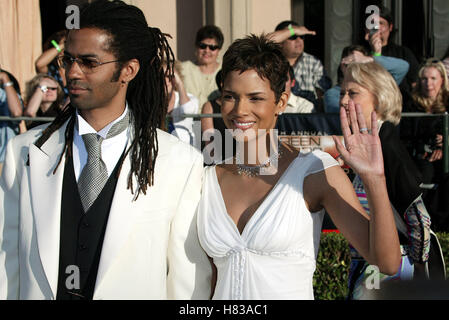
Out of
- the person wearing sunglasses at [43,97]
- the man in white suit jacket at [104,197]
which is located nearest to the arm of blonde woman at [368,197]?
the man in white suit jacket at [104,197]

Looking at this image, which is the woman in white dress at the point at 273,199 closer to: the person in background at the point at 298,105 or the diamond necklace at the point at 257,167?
the diamond necklace at the point at 257,167

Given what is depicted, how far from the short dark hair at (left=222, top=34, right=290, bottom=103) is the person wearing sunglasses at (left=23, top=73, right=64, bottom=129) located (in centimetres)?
402

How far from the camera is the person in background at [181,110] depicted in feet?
22.0

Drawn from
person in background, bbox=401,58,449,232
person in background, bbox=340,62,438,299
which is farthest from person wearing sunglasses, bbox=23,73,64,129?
person in background, bbox=340,62,438,299

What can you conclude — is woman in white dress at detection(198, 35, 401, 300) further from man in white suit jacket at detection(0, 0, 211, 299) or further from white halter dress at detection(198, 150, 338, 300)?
man in white suit jacket at detection(0, 0, 211, 299)

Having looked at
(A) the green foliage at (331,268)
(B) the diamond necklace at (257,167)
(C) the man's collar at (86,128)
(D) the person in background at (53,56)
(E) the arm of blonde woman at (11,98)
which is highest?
(D) the person in background at (53,56)

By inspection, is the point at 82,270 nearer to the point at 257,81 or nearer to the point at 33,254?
the point at 33,254

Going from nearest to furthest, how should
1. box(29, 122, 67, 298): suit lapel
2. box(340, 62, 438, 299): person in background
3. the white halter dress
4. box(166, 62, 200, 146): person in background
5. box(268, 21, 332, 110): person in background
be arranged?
box(29, 122, 67, 298): suit lapel, the white halter dress, box(340, 62, 438, 299): person in background, box(166, 62, 200, 146): person in background, box(268, 21, 332, 110): person in background

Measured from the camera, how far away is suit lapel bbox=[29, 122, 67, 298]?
2758mm

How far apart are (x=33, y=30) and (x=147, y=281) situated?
7.16 m

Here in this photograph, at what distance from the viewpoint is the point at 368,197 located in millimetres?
2883

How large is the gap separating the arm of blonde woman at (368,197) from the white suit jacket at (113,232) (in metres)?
0.62

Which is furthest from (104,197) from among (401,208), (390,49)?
(390,49)
